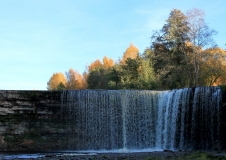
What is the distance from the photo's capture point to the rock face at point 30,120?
2581 centimetres

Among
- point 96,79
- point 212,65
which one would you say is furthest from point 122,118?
point 96,79

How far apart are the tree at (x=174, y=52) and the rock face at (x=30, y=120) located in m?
16.5

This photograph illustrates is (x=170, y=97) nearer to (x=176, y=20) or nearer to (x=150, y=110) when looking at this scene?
(x=150, y=110)

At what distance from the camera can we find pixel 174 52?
4066 cm

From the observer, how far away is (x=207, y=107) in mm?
22172

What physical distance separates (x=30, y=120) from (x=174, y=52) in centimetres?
2029

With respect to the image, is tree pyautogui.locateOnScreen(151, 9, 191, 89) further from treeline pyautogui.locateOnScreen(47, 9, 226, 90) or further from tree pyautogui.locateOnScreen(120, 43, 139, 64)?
tree pyautogui.locateOnScreen(120, 43, 139, 64)

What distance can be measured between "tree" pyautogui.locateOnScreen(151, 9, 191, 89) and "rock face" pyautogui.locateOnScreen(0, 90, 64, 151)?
1647 cm

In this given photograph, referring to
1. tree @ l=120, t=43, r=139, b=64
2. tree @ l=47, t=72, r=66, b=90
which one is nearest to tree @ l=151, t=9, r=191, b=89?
tree @ l=120, t=43, r=139, b=64

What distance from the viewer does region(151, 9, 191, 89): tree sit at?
3966 centimetres

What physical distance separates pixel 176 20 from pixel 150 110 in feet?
58.5

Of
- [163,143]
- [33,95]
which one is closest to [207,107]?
[163,143]

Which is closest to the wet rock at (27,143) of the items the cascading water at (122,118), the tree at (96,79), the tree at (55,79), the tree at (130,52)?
the cascading water at (122,118)

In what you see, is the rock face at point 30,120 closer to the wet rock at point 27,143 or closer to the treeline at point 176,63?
the wet rock at point 27,143
